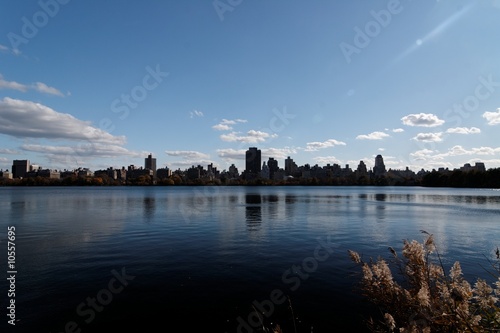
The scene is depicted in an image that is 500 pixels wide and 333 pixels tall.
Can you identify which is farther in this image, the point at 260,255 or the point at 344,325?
the point at 260,255

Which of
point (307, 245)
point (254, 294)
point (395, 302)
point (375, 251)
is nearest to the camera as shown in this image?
point (395, 302)

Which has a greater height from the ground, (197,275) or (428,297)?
(428,297)

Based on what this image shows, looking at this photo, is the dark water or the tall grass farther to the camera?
the dark water

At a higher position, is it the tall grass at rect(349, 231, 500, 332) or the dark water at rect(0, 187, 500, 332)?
the tall grass at rect(349, 231, 500, 332)

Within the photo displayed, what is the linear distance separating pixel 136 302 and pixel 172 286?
2.59m

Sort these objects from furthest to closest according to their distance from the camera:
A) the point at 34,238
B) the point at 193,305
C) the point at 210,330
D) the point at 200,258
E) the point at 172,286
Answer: the point at 34,238, the point at 200,258, the point at 172,286, the point at 193,305, the point at 210,330

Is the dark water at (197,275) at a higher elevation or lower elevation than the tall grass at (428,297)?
lower

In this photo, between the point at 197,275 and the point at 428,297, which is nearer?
the point at 428,297

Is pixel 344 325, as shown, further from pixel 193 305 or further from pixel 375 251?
pixel 375 251

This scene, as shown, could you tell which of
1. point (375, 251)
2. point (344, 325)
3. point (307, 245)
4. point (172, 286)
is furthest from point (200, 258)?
point (375, 251)

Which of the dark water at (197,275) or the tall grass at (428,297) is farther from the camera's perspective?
the dark water at (197,275)

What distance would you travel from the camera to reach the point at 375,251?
26.6 m

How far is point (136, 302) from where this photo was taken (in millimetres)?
15383

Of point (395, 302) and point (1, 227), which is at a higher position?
point (395, 302)
